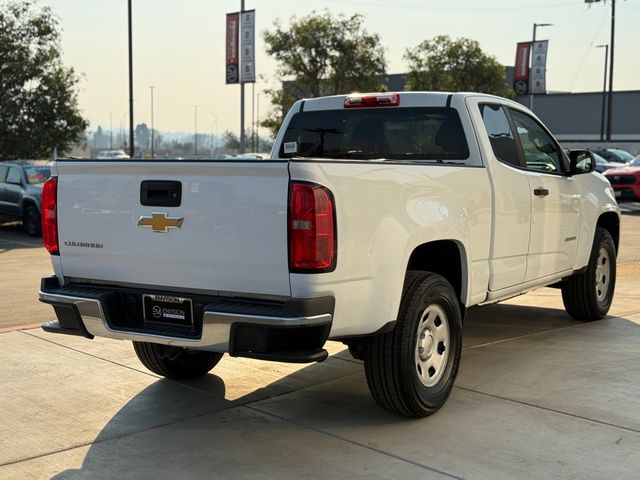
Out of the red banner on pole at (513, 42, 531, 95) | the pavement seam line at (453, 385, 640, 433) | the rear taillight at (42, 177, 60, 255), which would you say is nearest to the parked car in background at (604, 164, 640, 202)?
the pavement seam line at (453, 385, 640, 433)

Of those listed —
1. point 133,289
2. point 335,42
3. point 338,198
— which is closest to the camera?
point 338,198

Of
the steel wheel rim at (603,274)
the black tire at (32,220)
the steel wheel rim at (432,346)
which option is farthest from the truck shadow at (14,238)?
the steel wheel rim at (432,346)

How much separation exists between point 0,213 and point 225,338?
15982 mm

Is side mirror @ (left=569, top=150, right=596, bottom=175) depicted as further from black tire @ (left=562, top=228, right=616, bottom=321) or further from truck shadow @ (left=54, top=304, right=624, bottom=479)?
truck shadow @ (left=54, top=304, right=624, bottom=479)

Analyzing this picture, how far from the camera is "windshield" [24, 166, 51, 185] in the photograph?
18141 mm

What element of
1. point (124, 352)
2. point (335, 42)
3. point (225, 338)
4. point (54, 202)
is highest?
point (335, 42)

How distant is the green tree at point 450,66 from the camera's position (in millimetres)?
45531

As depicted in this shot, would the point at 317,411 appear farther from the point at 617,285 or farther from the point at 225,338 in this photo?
the point at 617,285

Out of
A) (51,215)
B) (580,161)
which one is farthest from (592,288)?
(51,215)

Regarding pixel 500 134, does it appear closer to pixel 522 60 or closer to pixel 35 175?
pixel 35 175

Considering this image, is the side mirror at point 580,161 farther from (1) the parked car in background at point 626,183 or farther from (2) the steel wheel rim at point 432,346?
(1) the parked car in background at point 626,183

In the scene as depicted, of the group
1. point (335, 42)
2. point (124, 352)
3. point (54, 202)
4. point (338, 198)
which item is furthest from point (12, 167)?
point (335, 42)

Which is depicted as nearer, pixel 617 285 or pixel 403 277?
pixel 403 277

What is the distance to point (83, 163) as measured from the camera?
472cm
